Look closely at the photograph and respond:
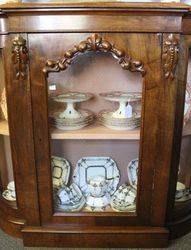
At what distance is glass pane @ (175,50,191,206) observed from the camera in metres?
1.04

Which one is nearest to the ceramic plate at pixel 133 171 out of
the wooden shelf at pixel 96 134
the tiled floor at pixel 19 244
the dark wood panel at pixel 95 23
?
the wooden shelf at pixel 96 134

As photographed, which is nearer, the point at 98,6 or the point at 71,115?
the point at 98,6

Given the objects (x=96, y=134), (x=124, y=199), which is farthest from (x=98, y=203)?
(x=96, y=134)

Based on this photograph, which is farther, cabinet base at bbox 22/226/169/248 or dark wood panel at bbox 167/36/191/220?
cabinet base at bbox 22/226/169/248

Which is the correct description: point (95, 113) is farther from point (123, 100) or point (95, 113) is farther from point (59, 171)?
point (59, 171)

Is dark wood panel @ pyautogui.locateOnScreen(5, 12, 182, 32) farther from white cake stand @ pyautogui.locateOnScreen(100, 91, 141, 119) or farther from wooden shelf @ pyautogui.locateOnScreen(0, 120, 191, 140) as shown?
wooden shelf @ pyautogui.locateOnScreen(0, 120, 191, 140)

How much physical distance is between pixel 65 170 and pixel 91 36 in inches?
21.4

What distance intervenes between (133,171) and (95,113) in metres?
0.28

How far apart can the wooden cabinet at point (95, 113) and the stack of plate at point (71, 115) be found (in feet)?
0.06

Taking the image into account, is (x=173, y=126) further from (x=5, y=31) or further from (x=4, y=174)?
(x=4, y=174)

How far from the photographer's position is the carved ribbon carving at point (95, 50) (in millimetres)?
842

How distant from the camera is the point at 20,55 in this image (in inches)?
33.6

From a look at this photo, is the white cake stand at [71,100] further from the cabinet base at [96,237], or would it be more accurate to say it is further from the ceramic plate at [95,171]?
the cabinet base at [96,237]

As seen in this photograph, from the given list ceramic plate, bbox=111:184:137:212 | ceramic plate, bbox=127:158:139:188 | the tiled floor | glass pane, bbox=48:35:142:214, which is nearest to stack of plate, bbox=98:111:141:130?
glass pane, bbox=48:35:142:214
